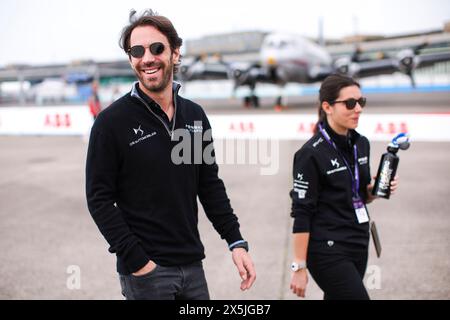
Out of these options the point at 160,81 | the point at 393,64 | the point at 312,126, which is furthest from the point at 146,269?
the point at 393,64

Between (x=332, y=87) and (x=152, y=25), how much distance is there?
4.07ft

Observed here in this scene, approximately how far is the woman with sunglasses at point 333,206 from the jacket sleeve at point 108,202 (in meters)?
1.02

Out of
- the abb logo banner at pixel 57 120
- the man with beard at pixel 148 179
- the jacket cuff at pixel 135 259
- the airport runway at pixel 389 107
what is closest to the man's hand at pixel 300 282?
the man with beard at pixel 148 179

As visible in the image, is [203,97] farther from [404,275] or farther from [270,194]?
[404,275]

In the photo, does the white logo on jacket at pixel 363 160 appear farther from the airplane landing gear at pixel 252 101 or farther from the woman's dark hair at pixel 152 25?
Result: the airplane landing gear at pixel 252 101

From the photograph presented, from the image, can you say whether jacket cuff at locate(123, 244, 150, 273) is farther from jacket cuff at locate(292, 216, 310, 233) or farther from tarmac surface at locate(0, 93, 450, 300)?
tarmac surface at locate(0, 93, 450, 300)

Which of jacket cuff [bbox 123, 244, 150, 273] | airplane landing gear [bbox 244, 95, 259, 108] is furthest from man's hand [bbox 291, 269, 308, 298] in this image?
airplane landing gear [bbox 244, 95, 259, 108]

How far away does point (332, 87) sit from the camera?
2805 mm

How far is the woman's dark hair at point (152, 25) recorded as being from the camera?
2127 millimetres

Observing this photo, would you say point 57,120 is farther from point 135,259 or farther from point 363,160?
point 135,259

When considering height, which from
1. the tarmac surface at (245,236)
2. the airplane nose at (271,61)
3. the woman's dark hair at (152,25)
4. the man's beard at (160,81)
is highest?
the airplane nose at (271,61)

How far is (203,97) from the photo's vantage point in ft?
188
